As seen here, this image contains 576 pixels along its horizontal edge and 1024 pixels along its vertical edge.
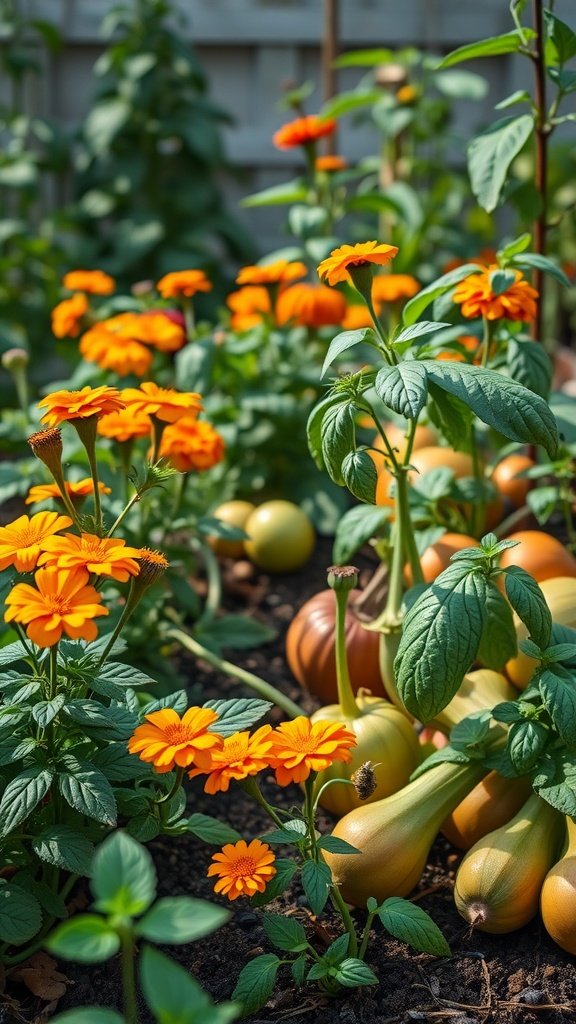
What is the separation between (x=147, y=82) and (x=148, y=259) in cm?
57

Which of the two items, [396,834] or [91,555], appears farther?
[396,834]

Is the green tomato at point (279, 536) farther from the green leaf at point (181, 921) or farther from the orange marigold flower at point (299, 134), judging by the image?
the green leaf at point (181, 921)

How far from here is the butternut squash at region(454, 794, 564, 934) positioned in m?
1.36

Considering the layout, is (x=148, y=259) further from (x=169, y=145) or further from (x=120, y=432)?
(x=120, y=432)

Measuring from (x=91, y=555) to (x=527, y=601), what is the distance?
1.71ft

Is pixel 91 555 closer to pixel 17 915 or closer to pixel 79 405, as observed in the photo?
pixel 79 405

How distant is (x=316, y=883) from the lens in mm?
1230

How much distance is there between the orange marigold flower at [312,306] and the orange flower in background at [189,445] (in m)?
0.64

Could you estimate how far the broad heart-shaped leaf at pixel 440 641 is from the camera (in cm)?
130

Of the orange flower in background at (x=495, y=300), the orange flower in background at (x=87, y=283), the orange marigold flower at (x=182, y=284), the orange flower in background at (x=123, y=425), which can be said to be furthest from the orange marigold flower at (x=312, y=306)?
the orange flower in background at (x=123, y=425)

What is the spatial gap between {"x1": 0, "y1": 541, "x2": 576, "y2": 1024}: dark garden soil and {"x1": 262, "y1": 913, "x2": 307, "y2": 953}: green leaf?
0.23ft

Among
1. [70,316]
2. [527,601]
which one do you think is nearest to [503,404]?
[527,601]

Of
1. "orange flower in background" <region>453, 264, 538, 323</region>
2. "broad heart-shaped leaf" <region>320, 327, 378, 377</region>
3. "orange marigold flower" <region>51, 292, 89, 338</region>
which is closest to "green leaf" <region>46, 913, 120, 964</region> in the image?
"broad heart-shaped leaf" <region>320, 327, 378, 377</region>

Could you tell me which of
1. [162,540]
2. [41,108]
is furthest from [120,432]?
[41,108]
